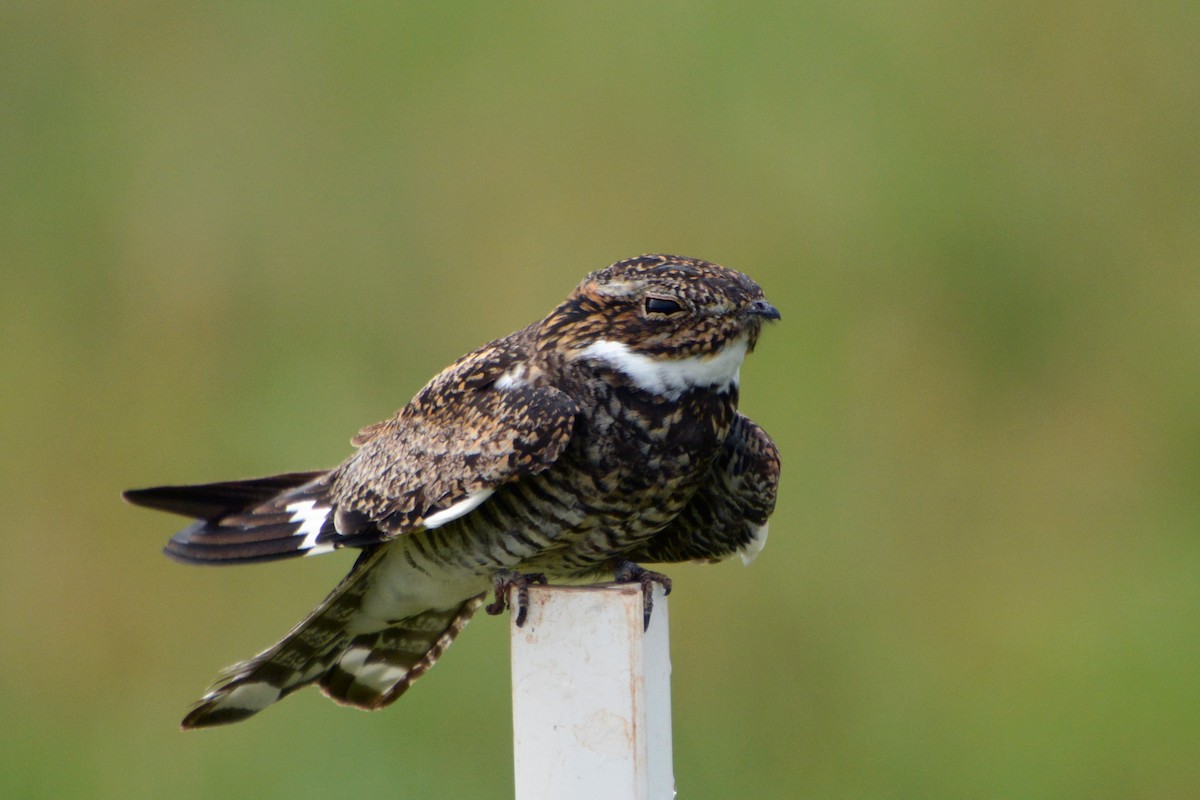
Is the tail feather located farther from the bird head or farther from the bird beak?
the bird beak

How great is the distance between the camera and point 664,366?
3.31 m

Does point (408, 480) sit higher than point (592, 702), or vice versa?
point (408, 480)

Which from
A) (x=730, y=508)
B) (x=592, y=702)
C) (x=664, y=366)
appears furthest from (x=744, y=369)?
(x=592, y=702)

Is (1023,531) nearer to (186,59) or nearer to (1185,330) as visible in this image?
(1185,330)

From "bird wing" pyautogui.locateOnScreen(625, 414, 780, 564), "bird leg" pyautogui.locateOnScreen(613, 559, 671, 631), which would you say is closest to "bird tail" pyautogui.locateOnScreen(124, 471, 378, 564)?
"bird leg" pyautogui.locateOnScreen(613, 559, 671, 631)

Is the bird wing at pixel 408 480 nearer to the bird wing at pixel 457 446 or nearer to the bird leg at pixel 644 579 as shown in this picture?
the bird wing at pixel 457 446

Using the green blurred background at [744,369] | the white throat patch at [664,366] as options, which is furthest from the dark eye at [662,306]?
the green blurred background at [744,369]

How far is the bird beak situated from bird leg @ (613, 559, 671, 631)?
55cm

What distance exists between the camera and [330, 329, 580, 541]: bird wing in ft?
10.6

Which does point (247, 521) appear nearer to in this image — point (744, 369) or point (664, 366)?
point (664, 366)

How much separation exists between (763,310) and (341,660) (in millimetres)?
1390

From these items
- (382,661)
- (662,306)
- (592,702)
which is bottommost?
(592,702)

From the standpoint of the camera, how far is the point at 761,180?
6.35 metres

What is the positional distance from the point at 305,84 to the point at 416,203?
2.75 ft
